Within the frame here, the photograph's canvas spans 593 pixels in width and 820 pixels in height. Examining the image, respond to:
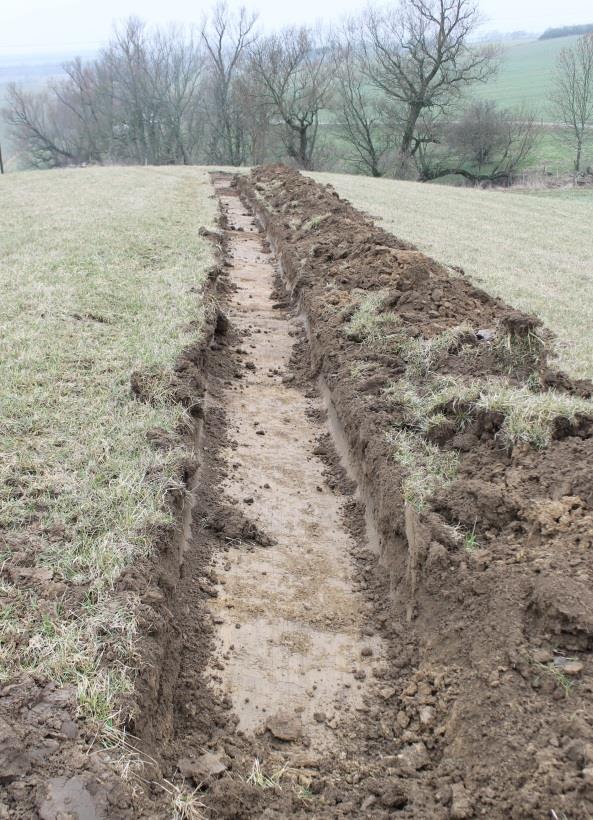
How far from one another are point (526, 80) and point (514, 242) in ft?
217

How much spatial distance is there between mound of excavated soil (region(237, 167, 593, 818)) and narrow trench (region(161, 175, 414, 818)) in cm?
17

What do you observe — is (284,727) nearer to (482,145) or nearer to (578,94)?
(482,145)

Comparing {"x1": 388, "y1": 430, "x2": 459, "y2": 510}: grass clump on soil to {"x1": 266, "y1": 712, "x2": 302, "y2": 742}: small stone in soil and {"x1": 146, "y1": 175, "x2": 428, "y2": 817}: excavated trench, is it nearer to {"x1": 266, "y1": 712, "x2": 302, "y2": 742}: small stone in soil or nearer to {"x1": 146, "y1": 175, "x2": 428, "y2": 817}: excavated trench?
{"x1": 146, "y1": 175, "x2": 428, "y2": 817}: excavated trench

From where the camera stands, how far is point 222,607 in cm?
344

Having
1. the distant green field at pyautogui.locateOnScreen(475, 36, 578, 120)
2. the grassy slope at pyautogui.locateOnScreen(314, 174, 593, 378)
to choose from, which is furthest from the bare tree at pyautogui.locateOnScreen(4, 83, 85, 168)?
the grassy slope at pyautogui.locateOnScreen(314, 174, 593, 378)

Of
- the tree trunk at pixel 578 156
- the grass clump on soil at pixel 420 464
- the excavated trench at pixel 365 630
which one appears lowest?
the excavated trench at pixel 365 630

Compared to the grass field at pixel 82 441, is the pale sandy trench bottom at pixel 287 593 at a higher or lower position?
lower

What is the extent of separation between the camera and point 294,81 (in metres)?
41.4

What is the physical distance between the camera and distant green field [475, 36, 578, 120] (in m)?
52.5

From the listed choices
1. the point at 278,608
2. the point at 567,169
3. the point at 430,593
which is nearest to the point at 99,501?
the point at 278,608

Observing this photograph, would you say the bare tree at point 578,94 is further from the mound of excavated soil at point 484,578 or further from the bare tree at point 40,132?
the mound of excavated soil at point 484,578

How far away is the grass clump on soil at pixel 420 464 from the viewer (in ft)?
12.2

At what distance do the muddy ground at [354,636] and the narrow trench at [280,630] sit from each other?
1 cm

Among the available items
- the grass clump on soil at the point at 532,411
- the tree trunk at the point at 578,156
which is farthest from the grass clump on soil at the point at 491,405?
the tree trunk at the point at 578,156
